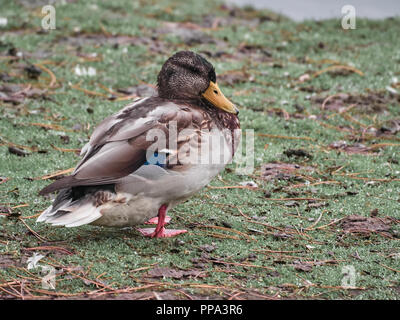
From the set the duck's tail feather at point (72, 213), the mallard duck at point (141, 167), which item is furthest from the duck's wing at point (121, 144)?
the duck's tail feather at point (72, 213)

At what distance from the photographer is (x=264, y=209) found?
482cm

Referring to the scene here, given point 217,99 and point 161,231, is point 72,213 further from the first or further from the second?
point 217,99

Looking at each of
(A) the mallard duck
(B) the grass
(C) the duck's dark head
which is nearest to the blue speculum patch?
(A) the mallard duck

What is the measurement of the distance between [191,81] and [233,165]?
4.72ft

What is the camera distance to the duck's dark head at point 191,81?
176 inches

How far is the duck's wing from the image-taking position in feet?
12.3

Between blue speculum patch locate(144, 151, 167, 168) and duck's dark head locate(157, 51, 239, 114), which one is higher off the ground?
duck's dark head locate(157, 51, 239, 114)

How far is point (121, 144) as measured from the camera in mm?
3902

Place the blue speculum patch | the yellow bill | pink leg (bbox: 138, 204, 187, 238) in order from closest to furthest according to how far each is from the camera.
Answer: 1. the blue speculum patch
2. pink leg (bbox: 138, 204, 187, 238)
3. the yellow bill

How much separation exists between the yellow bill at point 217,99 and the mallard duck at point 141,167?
165 mm

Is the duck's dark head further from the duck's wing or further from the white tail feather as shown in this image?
the white tail feather

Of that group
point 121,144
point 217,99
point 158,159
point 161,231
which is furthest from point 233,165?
point 121,144

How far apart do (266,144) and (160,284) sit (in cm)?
302
